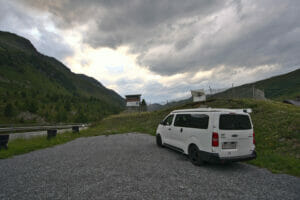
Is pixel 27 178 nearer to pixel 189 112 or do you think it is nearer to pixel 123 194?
pixel 123 194

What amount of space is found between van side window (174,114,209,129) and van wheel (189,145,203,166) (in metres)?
0.92

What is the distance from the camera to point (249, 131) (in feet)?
20.3

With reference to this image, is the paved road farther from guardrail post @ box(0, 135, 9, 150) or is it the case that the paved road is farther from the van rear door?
guardrail post @ box(0, 135, 9, 150)

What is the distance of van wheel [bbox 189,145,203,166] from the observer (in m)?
6.29

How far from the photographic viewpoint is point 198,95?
23.9 meters

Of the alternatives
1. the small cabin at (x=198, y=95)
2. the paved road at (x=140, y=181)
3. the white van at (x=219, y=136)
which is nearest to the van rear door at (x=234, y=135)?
the white van at (x=219, y=136)

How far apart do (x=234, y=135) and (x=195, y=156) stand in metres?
1.76

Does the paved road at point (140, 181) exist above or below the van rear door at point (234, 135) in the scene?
below

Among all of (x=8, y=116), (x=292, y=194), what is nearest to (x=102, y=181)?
(x=292, y=194)

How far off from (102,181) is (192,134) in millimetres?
3880

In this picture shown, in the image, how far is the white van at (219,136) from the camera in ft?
18.8

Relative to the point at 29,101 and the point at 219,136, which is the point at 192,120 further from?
the point at 29,101

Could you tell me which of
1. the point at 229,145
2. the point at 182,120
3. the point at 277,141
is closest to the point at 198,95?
the point at 277,141

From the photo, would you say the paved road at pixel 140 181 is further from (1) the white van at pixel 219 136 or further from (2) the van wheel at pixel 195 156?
(1) the white van at pixel 219 136
